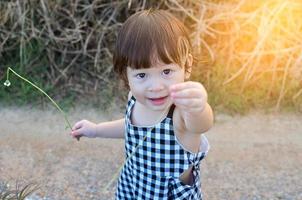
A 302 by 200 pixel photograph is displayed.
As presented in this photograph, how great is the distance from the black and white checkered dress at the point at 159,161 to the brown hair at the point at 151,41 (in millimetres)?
196

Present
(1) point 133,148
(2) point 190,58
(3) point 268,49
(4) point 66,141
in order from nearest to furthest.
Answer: (2) point 190,58 → (1) point 133,148 → (4) point 66,141 → (3) point 268,49

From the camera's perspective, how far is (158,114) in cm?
166

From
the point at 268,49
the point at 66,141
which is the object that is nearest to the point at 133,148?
the point at 66,141

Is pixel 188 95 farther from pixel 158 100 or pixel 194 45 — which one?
pixel 194 45

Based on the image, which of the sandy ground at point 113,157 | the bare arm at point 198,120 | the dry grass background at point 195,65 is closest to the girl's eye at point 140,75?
the bare arm at point 198,120

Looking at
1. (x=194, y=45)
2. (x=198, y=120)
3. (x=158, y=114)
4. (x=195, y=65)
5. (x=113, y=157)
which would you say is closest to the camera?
(x=198, y=120)

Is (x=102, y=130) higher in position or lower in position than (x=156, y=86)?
lower

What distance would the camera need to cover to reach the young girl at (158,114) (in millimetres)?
1481

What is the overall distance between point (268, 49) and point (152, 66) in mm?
1907

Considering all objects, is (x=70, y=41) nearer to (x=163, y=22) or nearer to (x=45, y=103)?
(x=45, y=103)

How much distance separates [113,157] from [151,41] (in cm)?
143

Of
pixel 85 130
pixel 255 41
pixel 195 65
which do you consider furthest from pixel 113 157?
pixel 255 41

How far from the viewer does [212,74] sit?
3275 mm

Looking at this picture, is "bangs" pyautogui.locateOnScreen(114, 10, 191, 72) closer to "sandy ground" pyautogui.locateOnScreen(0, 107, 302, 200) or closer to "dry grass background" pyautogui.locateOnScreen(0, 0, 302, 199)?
"sandy ground" pyautogui.locateOnScreen(0, 107, 302, 200)
